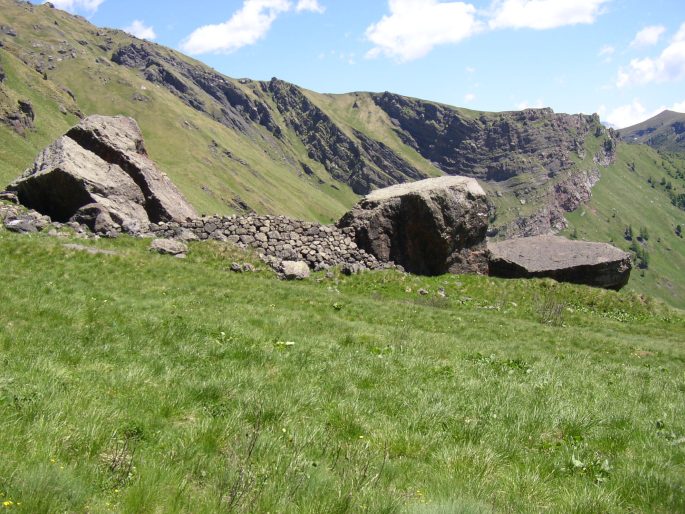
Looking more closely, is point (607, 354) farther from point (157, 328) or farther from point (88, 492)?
point (88, 492)

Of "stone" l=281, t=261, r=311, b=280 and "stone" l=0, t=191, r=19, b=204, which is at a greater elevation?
"stone" l=0, t=191, r=19, b=204

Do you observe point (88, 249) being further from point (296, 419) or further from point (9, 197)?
point (296, 419)

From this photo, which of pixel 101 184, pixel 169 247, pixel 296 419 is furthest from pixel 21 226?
pixel 296 419

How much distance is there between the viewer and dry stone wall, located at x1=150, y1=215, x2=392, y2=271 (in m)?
36.2

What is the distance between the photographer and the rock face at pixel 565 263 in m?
42.8

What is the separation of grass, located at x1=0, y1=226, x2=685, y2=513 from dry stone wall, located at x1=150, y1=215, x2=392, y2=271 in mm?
17213

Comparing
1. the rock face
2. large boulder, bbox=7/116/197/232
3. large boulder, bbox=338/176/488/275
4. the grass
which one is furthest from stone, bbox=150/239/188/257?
the rock face

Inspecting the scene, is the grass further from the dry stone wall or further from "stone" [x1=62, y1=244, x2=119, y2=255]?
the dry stone wall

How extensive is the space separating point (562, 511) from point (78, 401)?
649 centimetres

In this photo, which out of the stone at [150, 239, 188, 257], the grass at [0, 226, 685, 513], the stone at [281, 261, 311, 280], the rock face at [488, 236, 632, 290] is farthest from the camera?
the rock face at [488, 236, 632, 290]

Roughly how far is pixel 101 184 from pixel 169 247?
335 inches

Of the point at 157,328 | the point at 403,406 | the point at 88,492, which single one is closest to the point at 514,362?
the point at 403,406

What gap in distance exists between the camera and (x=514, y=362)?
14.4m

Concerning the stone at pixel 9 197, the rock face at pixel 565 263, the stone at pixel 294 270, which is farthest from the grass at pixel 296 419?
the rock face at pixel 565 263
